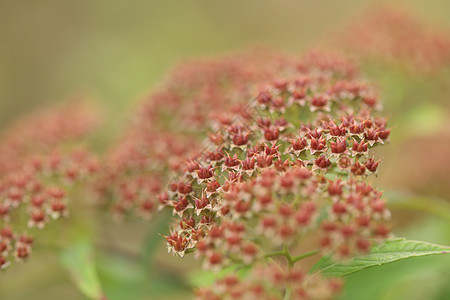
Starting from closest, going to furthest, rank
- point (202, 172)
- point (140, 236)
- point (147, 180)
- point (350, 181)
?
point (350, 181)
point (202, 172)
point (147, 180)
point (140, 236)

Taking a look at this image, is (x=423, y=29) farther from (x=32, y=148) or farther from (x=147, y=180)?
(x=32, y=148)

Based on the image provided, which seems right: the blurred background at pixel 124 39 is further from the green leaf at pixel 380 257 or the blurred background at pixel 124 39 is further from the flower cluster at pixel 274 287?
the flower cluster at pixel 274 287

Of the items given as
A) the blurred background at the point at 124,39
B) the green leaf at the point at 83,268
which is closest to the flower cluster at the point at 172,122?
the green leaf at the point at 83,268

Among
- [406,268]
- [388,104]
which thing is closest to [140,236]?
[388,104]

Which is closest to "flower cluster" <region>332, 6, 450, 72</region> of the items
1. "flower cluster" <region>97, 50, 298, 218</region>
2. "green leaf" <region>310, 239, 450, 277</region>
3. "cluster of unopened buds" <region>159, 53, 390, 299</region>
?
"flower cluster" <region>97, 50, 298, 218</region>

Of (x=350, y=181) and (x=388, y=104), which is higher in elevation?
(x=388, y=104)

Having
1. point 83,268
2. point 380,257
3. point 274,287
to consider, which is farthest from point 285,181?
point 83,268
